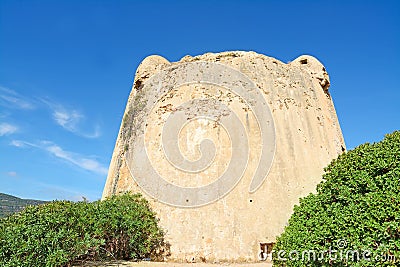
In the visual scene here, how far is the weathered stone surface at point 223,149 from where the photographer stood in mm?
9992

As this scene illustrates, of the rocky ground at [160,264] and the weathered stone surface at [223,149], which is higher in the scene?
the weathered stone surface at [223,149]

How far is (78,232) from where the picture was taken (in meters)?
8.38

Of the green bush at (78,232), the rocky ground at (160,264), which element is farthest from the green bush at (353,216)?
the green bush at (78,232)

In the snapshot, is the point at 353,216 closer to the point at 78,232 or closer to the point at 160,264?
the point at 160,264

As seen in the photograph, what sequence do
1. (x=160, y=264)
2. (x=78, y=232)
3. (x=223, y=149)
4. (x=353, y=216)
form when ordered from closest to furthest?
(x=353, y=216) < (x=78, y=232) < (x=160, y=264) < (x=223, y=149)

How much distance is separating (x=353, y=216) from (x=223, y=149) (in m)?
6.27

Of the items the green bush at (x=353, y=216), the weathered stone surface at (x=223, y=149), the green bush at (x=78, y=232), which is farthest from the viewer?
the weathered stone surface at (x=223, y=149)

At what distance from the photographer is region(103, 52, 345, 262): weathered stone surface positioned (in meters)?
9.99

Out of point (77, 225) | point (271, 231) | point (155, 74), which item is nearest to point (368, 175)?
point (271, 231)

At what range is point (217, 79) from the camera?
1180 centimetres

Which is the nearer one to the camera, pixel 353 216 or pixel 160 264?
pixel 353 216

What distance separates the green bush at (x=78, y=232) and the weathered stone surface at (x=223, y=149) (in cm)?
72

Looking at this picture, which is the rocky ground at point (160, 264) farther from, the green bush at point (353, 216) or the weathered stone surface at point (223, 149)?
the green bush at point (353, 216)

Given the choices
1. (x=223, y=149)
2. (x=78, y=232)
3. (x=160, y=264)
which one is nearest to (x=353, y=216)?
(x=160, y=264)
